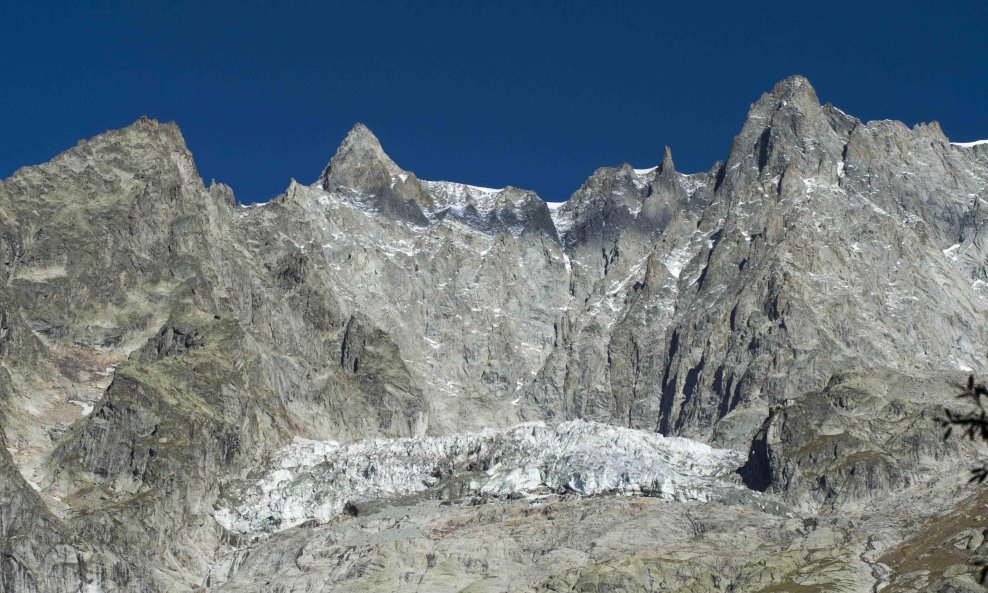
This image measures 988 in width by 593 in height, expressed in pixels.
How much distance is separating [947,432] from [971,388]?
2.25 meters

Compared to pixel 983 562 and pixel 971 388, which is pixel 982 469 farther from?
pixel 983 562

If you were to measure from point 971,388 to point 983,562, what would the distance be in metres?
4.52

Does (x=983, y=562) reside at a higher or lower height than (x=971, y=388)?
lower

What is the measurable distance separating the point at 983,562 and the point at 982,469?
3411 mm

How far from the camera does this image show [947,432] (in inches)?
981

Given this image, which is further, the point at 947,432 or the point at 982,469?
the point at 947,432

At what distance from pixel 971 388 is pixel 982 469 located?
1318mm

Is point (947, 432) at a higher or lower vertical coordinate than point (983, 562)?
higher

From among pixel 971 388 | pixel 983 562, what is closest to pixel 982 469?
pixel 971 388

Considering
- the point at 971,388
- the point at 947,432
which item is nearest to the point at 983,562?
the point at 947,432

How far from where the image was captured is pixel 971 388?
22828 millimetres

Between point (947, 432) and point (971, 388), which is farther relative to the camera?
point (947, 432)

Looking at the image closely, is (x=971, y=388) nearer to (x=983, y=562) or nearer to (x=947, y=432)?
(x=947, y=432)

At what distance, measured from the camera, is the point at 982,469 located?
23.2 metres
